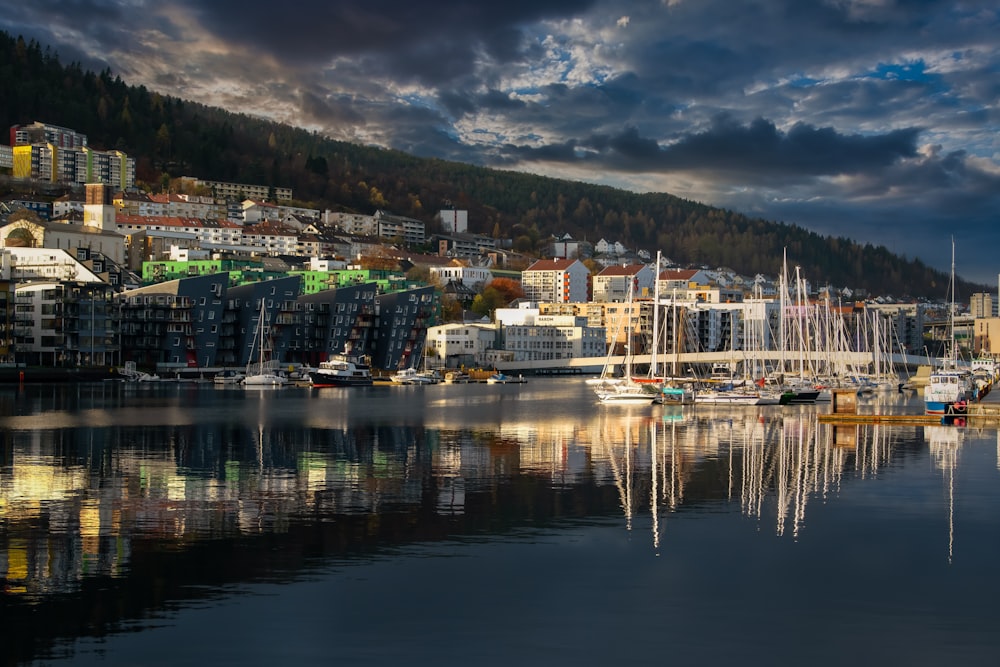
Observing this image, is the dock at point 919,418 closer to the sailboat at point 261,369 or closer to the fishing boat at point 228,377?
the sailboat at point 261,369

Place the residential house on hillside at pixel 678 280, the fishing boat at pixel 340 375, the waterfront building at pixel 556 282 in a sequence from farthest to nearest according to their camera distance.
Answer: the residential house on hillside at pixel 678 280 < the waterfront building at pixel 556 282 < the fishing boat at pixel 340 375

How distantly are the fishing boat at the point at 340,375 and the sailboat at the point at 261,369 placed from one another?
250cm

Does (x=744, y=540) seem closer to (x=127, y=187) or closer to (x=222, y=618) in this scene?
(x=222, y=618)

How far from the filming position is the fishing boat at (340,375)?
93000mm

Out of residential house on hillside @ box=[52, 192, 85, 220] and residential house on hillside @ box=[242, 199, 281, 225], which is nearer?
residential house on hillside @ box=[52, 192, 85, 220]

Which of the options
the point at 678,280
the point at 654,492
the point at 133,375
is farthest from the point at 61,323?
the point at 678,280

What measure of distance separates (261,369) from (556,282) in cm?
8817

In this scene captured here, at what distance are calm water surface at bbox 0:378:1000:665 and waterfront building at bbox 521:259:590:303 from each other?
463 feet

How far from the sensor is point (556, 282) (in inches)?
6973

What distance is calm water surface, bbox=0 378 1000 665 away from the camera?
42.4ft

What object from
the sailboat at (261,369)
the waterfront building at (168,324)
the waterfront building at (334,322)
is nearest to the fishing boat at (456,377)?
the waterfront building at (334,322)

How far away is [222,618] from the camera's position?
44.6ft

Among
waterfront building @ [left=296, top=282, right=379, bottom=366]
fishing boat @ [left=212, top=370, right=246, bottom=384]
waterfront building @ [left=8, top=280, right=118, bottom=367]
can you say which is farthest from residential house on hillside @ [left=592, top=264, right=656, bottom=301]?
waterfront building @ [left=8, top=280, right=118, bottom=367]

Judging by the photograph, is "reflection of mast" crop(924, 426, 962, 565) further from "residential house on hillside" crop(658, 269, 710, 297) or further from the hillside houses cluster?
"residential house on hillside" crop(658, 269, 710, 297)
